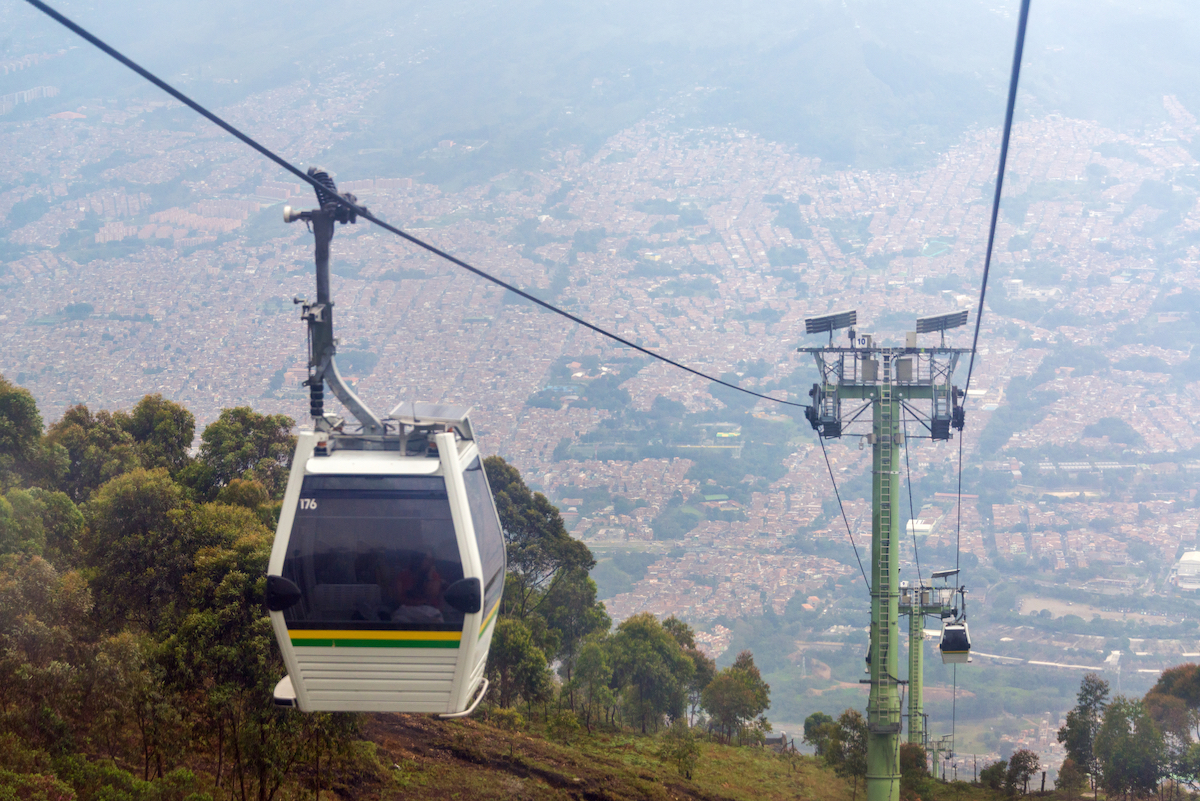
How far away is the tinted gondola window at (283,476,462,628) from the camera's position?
8.52 metres

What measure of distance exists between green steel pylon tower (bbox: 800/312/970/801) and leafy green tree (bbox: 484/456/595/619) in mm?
22852

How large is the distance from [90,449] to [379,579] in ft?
97.8

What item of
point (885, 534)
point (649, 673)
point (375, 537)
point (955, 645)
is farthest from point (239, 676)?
point (649, 673)

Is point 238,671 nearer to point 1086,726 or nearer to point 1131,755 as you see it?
point 1131,755

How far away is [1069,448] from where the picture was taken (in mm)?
193750

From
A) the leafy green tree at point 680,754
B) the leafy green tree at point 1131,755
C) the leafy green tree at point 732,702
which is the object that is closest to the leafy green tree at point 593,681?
the leafy green tree at point 732,702

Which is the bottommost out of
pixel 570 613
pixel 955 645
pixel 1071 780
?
pixel 1071 780

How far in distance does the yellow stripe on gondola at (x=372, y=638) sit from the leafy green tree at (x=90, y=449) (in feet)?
86.1

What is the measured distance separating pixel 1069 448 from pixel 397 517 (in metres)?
205

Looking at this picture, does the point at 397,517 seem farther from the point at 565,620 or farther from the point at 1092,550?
the point at 1092,550

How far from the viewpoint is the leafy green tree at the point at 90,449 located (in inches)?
1310

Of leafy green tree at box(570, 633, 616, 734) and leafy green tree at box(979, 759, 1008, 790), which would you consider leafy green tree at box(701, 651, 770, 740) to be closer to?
leafy green tree at box(570, 633, 616, 734)

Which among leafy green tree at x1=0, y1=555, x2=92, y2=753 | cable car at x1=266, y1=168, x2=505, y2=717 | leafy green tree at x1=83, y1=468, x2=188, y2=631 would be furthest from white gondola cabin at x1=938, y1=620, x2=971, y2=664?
cable car at x1=266, y1=168, x2=505, y2=717

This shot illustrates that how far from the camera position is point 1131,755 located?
109 feet
